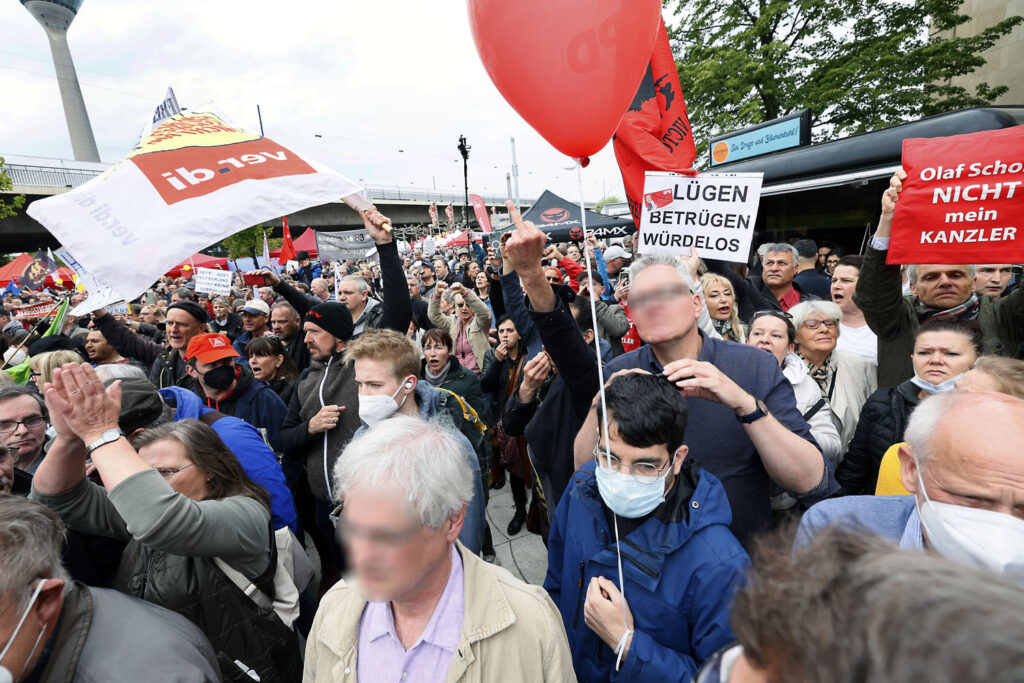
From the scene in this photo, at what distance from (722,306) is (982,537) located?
292 centimetres

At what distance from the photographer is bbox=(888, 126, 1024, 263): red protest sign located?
282 centimetres

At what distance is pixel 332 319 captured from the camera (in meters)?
3.46

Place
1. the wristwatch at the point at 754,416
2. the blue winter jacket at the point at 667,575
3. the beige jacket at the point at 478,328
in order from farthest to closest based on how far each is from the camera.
→ the beige jacket at the point at 478,328 < the wristwatch at the point at 754,416 < the blue winter jacket at the point at 667,575

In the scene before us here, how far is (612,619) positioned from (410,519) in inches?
27.1

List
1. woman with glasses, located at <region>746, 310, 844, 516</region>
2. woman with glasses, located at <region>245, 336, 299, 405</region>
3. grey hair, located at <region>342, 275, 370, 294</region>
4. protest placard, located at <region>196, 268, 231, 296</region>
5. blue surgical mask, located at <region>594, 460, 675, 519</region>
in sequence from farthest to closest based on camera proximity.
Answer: protest placard, located at <region>196, 268, 231, 296</region> → grey hair, located at <region>342, 275, 370, 294</region> → woman with glasses, located at <region>245, 336, 299, 405</region> → woman with glasses, located at <region>746, 310, 844, 516</region> → blue surgical mask, located at <region>594, 460, 675, 519</region>

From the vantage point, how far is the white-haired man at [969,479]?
119 cm

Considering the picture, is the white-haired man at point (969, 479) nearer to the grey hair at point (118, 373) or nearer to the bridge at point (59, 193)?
the grey hair at point (118, 373)

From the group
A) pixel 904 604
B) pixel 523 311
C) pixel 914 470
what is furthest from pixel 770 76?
pixel 904 604

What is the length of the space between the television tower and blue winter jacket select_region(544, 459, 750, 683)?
313ft

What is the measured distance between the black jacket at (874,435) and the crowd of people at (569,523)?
0.04ft

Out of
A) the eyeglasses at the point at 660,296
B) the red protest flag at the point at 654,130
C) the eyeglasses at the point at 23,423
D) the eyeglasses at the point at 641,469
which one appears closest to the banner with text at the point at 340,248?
the red protest flag at the point at 654,130

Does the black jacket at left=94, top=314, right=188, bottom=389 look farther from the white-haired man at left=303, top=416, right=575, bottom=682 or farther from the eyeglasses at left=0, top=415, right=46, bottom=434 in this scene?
the white-haired man at left=303, top=416, right=575, bottom=682

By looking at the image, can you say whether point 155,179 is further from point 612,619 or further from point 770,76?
point 770,76

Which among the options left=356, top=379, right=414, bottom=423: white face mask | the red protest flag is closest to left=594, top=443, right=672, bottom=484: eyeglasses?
left=356, top=379, right=414, bottom=423: white face mask
